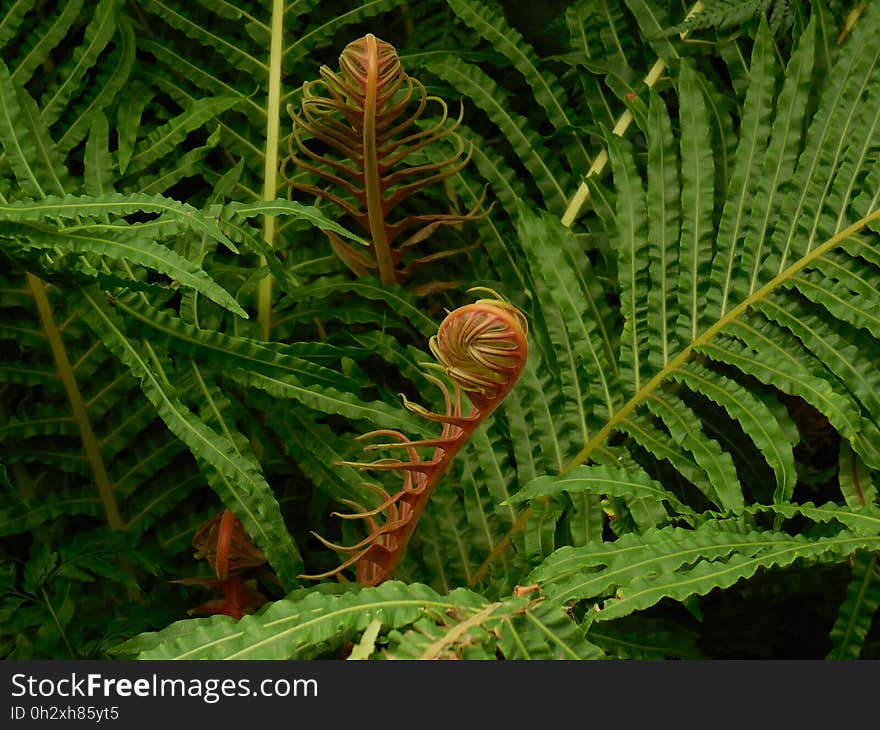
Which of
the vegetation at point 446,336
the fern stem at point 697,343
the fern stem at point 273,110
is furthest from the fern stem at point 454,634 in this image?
the fern stem at point 273,110

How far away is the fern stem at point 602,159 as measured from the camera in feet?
3.49

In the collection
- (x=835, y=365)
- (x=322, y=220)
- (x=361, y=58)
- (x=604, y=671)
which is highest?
(x=361, y=58)

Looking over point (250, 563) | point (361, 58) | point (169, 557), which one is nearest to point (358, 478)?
point (250, 563)

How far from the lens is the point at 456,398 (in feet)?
2.63

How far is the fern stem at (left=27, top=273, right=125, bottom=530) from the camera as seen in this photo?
99cm

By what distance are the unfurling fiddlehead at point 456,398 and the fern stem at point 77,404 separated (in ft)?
0.95

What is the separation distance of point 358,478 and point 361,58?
38 centimetres

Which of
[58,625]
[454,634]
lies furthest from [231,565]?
[454,634]

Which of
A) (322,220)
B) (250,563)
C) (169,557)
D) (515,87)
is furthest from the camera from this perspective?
(515,87)

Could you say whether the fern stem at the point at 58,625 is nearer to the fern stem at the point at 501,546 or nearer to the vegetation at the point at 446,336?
the vegetation at the point at 446,336

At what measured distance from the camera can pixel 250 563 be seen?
0.90 m

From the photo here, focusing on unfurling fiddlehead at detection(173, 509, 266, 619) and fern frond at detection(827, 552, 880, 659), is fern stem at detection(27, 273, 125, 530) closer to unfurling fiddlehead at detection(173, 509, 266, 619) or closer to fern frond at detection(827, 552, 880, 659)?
unfurling fiddlehead at detection(173, 509, 266, 619)

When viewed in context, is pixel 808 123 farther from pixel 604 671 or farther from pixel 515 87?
pixel 604 671

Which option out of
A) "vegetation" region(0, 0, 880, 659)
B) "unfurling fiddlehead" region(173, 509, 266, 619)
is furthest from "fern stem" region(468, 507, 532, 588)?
"unfurling fiddlehead" region(173, 509, 266, 619)
